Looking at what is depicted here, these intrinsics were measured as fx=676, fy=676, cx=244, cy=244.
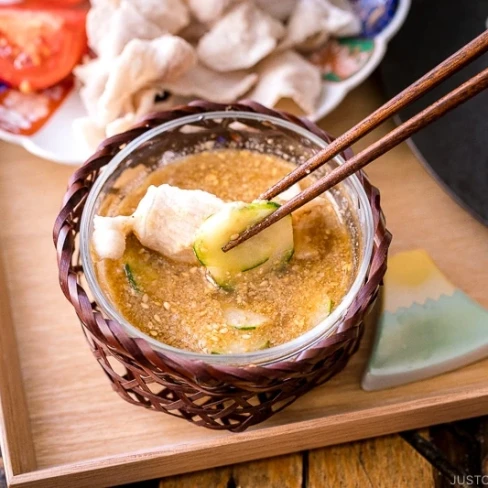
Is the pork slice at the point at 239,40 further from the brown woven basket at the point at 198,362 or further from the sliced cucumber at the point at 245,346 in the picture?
the sliced cucumber at the point at 245,346

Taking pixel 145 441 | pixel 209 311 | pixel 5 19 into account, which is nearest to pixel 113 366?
pixel 145 441

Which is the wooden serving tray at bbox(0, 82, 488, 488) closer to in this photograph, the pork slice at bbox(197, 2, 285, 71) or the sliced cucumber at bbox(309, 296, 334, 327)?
the sliced cucumber at bbox(309, 296, 334, 327)

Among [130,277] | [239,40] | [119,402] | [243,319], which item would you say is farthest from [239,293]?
[239,40]

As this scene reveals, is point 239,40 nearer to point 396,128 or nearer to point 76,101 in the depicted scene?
point 76,101

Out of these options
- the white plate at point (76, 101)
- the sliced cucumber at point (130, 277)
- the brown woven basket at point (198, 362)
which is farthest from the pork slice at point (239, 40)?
the sliced cucumber at point (130, 277)

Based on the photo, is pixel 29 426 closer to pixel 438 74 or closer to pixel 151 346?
pixel 151 346
